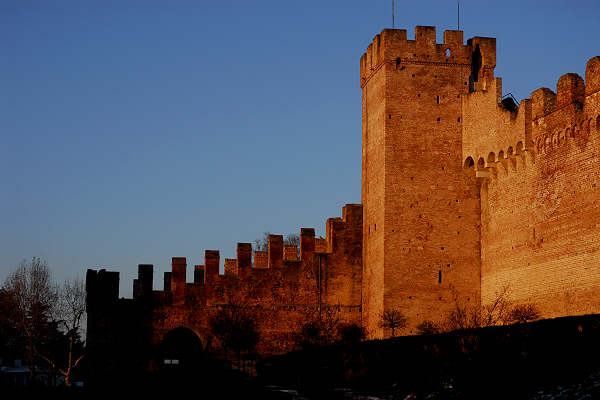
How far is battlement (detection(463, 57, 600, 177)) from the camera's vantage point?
24.4 metres

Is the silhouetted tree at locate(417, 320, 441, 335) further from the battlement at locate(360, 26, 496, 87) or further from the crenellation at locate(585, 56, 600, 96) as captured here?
the crenellation at locate(585, 56, 600, 96)

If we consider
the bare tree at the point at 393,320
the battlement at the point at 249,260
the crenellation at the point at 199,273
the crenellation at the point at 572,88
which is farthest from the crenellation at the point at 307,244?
the crenellation at the point at 572,88

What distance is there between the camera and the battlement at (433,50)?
3095 centimetres

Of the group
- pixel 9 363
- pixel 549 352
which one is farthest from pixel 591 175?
pixel 9 363

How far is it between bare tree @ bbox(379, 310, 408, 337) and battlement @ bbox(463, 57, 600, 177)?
16.6ft

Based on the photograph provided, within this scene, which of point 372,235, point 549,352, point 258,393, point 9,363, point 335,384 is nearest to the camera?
point 549,352

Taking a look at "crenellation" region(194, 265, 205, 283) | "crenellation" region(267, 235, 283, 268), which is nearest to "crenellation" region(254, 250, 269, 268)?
"crenellation" region(267, 235, 283, 268)

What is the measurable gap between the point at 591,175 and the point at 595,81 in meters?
2.36

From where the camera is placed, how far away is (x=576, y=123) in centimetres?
2455

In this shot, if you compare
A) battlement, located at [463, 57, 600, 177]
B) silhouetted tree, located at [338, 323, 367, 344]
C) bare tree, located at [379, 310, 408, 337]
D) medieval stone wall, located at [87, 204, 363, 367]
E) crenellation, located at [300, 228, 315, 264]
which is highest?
battlement, located at [463, 57, 600, 177]

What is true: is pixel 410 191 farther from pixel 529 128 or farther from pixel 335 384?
pixel 335 384

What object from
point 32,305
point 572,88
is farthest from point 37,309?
point 572,88

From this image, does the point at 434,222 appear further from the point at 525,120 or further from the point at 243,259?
the point at 243,259

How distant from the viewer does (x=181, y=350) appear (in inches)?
1379
